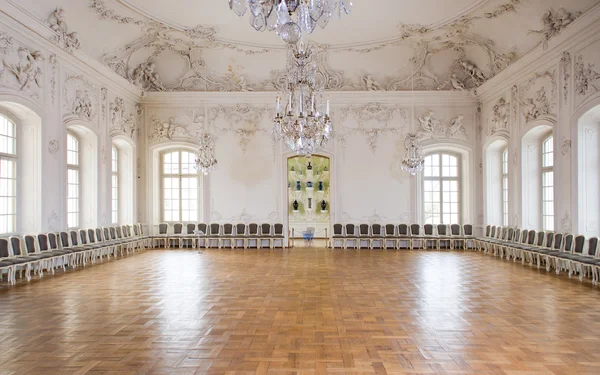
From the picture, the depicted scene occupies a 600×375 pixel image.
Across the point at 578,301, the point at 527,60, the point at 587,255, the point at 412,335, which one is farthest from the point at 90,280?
the point at 527,60

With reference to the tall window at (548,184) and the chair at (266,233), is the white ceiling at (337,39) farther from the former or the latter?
the chair at (266,233)

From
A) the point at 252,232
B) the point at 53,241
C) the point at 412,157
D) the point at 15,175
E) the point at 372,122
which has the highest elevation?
the point at 372,122

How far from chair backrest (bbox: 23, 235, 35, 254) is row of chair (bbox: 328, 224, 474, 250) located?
26.2ft

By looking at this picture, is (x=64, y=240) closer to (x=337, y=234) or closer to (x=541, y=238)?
(x=337, y=234)

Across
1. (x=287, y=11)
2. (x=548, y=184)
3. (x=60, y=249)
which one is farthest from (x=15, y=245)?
(x=548, y=184)

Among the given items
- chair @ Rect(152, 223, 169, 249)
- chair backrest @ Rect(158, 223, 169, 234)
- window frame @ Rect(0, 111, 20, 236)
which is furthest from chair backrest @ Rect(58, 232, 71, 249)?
chair backrest @ Rect(158, 223, 169, 234)

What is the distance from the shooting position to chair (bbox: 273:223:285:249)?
13156 mm

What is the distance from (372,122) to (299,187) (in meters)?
4.15

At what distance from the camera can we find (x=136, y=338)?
4340mm

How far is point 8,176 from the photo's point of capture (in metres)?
8.50

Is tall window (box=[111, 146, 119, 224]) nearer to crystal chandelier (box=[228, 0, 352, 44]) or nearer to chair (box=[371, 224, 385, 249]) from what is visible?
chair (box=[371, 224, 385, 249])

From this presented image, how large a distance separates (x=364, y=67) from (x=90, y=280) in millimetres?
10093

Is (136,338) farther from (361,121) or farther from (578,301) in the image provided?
(361,121)

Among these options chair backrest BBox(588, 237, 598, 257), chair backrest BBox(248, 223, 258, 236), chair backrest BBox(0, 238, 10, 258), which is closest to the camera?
chair backrest BBox(0, 238, 10, 258)
